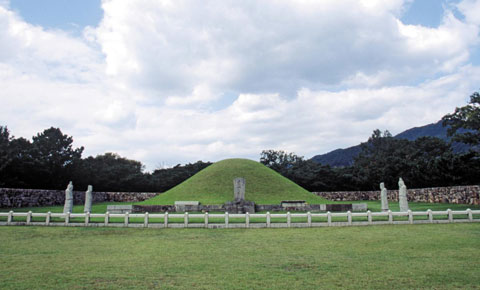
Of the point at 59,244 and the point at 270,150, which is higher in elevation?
the point at 270,150

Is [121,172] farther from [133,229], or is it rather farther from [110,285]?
[110,285]

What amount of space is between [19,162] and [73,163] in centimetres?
808

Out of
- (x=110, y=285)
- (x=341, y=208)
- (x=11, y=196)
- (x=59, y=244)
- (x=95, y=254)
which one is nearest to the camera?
(x=110, y=285)

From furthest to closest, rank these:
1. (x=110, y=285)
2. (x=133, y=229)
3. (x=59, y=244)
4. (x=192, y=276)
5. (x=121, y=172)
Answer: (x=121, y=172) → (x=133, y=229) → (x=59, y=244) → (x=192, y=276) → (x=110, y=285)

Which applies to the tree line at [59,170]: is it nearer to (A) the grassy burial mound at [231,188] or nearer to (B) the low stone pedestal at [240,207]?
(A) the grassy burial mound at [231,188]

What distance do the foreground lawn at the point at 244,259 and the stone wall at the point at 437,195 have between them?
1645cm

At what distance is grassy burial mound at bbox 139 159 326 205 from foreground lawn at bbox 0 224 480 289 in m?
17.0

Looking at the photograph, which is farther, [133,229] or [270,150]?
[270,150]

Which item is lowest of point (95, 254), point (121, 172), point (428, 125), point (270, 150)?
point (95, 254)

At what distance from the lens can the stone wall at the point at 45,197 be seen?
28894mm

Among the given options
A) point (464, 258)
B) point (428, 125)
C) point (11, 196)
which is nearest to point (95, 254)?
point (464, 258)

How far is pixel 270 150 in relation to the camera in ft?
215

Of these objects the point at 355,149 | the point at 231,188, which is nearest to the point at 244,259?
the point at 231,188

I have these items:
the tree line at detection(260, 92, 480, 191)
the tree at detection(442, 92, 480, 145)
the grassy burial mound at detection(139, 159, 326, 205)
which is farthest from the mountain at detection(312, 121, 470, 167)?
the tree at detection(442, 92, 480, 145)
